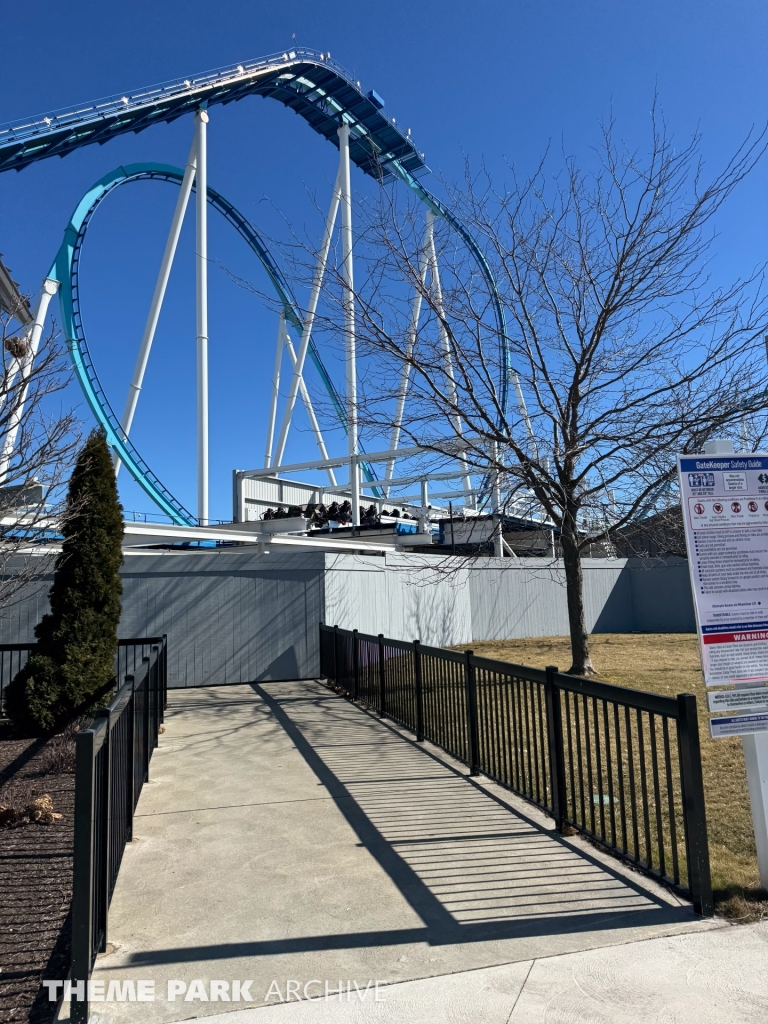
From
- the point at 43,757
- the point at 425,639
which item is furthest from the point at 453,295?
the point at 425,639

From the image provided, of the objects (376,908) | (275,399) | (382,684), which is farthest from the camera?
(275,399)

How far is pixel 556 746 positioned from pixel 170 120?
21285 mm

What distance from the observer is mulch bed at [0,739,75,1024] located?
2918 millimetres

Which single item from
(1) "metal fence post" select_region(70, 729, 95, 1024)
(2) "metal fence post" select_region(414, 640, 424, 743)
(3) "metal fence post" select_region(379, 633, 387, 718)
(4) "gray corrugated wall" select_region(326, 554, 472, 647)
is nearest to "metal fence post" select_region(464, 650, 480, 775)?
(2) "metal fence post" select_region(414, 640, 424, 743)

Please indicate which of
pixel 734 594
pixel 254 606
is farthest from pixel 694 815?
pixel 254 606

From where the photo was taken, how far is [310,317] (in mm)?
9883

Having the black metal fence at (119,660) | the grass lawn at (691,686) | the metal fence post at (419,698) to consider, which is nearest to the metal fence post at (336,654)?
the black metal fence at (119,660)

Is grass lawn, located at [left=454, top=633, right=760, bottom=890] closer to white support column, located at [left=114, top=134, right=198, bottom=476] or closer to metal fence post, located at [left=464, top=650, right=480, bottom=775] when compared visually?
metal fence post, located at [left=464, top=650, right=480, bottom=775]

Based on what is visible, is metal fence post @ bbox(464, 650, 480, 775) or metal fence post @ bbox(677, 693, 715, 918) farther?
metal fence post @ bbox(464, 650, 480, 775)

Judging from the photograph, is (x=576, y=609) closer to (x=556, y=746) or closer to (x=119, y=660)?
(x=556, y=746)

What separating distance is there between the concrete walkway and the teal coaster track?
12.7 metres

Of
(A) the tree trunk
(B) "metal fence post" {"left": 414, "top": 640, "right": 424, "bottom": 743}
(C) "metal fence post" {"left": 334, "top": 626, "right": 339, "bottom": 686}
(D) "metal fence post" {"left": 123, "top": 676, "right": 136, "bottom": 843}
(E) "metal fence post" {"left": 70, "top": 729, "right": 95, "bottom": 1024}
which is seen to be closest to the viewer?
(E) "metal fence post" {"left": 70, "top": 729, "right": 95, "bottom": 1024}

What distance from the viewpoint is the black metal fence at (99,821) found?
2713 mm

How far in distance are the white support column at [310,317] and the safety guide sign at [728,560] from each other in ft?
20.7
